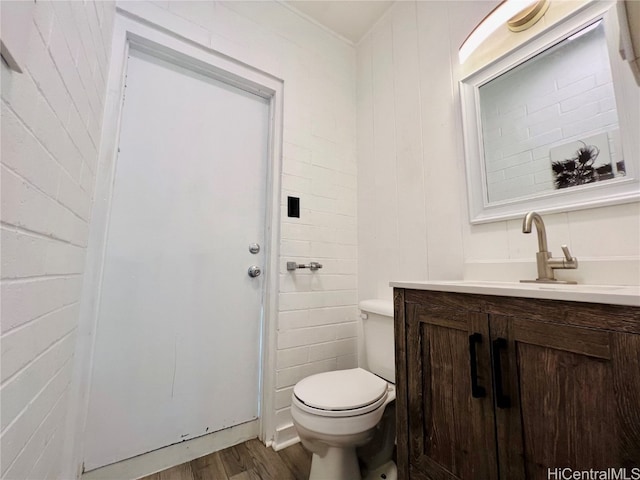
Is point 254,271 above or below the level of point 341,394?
above

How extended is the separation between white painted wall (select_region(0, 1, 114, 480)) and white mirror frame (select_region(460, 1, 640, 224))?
142cm

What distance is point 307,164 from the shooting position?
1690 mm

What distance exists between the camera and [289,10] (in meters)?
1.75

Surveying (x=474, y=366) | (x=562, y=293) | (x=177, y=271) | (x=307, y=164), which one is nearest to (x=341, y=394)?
(x=474, y=366)

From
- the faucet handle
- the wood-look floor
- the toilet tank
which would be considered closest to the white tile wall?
the wood-look floor

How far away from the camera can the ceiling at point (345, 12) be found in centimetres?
171

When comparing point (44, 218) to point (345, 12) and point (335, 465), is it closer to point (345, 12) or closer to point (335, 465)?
point (335, 465)

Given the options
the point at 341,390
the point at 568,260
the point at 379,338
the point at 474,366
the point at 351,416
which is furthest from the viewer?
the point at 379,338

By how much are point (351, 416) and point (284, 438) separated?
25.0 inches

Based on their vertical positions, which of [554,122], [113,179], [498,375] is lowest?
[498,375]

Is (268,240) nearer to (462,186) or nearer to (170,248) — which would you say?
(170,248)

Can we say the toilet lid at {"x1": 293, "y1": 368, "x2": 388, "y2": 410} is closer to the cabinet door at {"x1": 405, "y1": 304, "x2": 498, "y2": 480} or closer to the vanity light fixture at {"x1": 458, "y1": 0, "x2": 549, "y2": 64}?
the cabinet door at {"x1": 405, "y1": 304, "x2": 498, "y2": 480}

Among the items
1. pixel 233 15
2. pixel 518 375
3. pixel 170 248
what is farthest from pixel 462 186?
pixel 233 15

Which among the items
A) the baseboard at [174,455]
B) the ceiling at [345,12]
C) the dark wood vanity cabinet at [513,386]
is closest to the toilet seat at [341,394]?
the dark wood vanity cabinet at [513,386]
